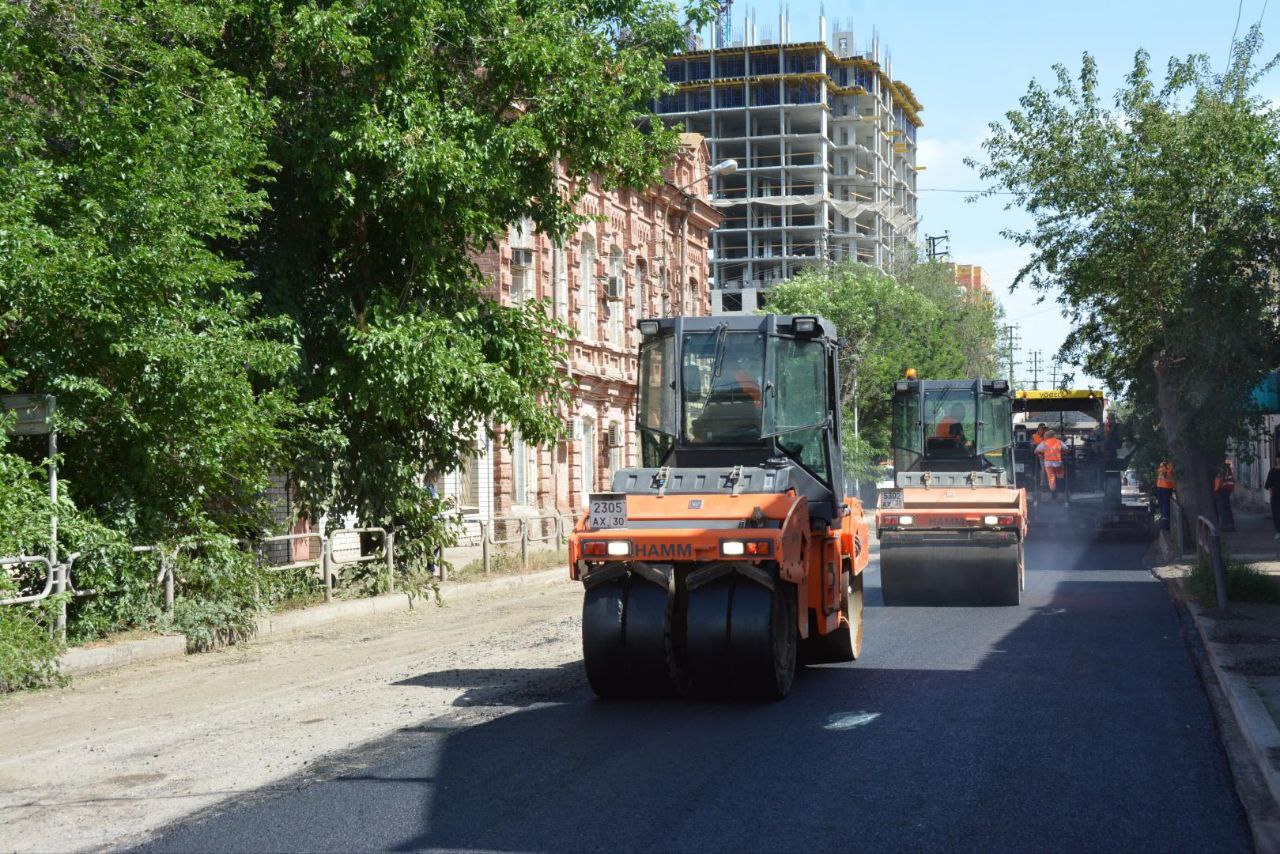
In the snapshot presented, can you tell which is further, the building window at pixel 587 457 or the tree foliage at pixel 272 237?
the building window at pixel 587 457

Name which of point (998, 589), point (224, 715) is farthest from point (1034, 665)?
point (224, 715)

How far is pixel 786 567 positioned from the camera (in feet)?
33.9

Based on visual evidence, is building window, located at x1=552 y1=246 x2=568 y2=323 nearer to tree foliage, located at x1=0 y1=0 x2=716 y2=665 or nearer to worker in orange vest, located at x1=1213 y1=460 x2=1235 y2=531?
worker in orange vest, located at x1=1213 y1=460 x2=1235 y2=531

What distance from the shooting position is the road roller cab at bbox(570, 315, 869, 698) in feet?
34.0

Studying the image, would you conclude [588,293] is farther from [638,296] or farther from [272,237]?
[272,237]

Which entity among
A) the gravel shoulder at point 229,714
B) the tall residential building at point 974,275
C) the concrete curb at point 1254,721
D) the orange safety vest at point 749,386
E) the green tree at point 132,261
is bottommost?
the gravel shoulder at point 229,714

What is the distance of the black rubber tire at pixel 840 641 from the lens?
40.9 feet

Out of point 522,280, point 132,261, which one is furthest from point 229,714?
point 522,280

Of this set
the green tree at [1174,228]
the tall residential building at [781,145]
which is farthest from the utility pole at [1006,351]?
the green tree at [1174,228]

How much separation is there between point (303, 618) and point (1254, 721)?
11467 millimetres

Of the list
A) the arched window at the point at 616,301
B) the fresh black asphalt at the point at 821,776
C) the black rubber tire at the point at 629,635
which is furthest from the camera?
the arched window at the point at 616,301

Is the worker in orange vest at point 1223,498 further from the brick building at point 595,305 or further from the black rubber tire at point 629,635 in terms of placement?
the black rubber tire at point 629,635

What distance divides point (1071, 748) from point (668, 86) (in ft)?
43.7

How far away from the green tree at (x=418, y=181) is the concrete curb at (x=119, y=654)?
137 inches
